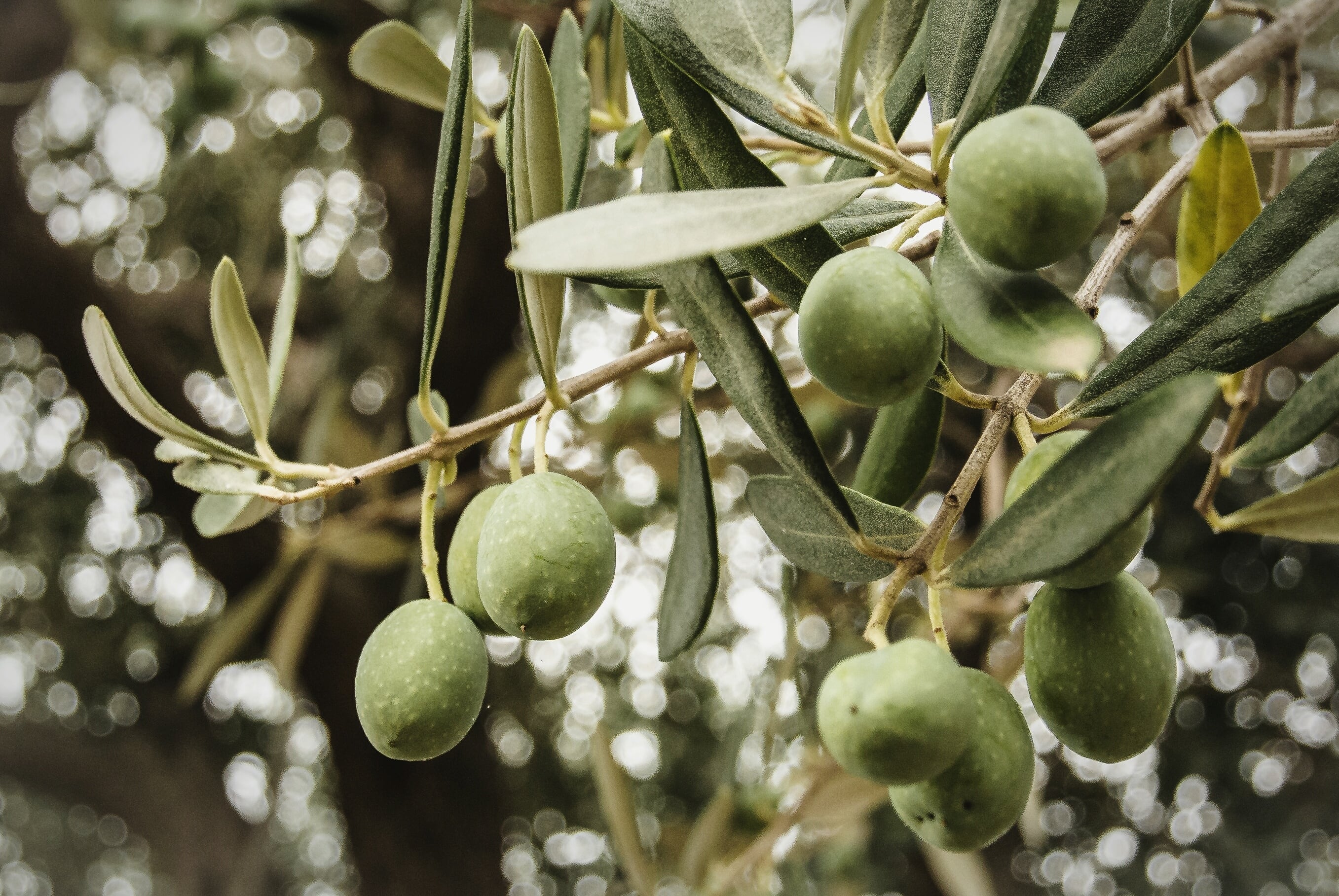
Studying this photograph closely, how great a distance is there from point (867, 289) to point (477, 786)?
3232mm

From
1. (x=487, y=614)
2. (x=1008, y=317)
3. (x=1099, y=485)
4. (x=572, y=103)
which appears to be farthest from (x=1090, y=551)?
(x=572, y=103)

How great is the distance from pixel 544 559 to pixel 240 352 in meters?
0.46

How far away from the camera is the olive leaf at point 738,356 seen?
53 cm

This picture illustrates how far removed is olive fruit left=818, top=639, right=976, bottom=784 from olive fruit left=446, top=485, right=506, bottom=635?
35 centimetres

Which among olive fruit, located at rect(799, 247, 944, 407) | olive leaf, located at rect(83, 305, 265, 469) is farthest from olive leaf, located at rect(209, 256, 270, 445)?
olive fruit, located at rect(799, 247, 944, 407)

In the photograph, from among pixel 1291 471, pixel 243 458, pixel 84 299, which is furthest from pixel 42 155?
pixel 1291 471

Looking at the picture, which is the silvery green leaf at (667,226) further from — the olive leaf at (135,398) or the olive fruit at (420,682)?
the olive leaf at (135,398)

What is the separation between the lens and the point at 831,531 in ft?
1.96

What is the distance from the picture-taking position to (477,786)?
3.35 meters

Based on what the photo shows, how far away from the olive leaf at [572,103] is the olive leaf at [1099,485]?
1.48ft

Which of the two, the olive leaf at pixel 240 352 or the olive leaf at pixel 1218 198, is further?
the olive leaf at pixel 240 352

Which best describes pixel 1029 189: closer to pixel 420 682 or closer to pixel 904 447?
pixel 904 447

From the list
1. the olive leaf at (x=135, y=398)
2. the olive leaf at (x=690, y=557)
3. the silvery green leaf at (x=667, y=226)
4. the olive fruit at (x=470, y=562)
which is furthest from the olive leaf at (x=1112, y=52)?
the olive leaf at (x=135, y=398)

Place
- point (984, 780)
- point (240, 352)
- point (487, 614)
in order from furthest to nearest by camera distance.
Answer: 1. point (240, 352)
2. point (487, 614)
3. point (984, 780)
